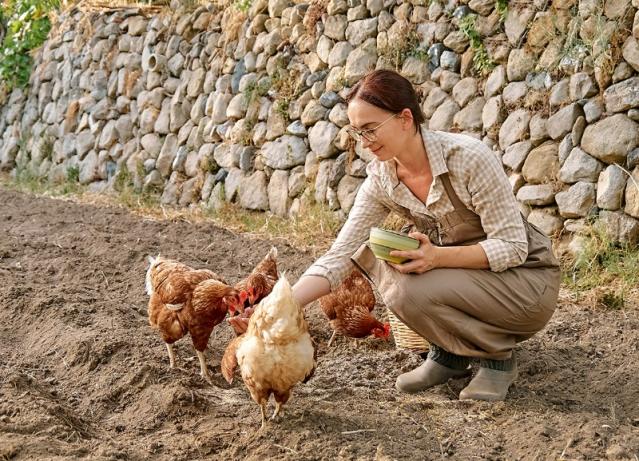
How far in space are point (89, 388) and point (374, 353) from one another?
162cm

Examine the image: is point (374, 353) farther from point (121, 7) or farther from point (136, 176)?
point (121, 7)

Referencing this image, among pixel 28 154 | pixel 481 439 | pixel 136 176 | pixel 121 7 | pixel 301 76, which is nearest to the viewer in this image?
pixel 481 439

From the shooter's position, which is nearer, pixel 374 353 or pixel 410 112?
pixel 410 112

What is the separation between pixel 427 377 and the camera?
3879 millimetres

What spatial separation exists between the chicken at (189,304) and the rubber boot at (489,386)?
4.01 feet

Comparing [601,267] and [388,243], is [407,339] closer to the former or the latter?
[388,243]

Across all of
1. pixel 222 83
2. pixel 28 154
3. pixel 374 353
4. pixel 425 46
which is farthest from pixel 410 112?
pixel 28 154

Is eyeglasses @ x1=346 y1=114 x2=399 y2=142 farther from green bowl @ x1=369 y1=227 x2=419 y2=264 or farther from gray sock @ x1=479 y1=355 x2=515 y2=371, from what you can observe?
gray sock @ x1=479 y1=355 x2=515 y2=371

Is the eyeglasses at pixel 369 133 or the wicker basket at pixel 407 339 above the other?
the eyeglasses at pixel 369 133

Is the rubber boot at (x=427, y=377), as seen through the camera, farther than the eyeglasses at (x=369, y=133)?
Yes

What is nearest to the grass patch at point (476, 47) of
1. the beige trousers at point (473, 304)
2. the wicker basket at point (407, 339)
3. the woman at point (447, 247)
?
the wicker basket at point (407, 339)

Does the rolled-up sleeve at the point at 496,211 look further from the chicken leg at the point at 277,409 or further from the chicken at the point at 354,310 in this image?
the chicken at the point at 354,310

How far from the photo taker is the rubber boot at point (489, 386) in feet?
12.1

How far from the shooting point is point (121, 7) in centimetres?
1209
